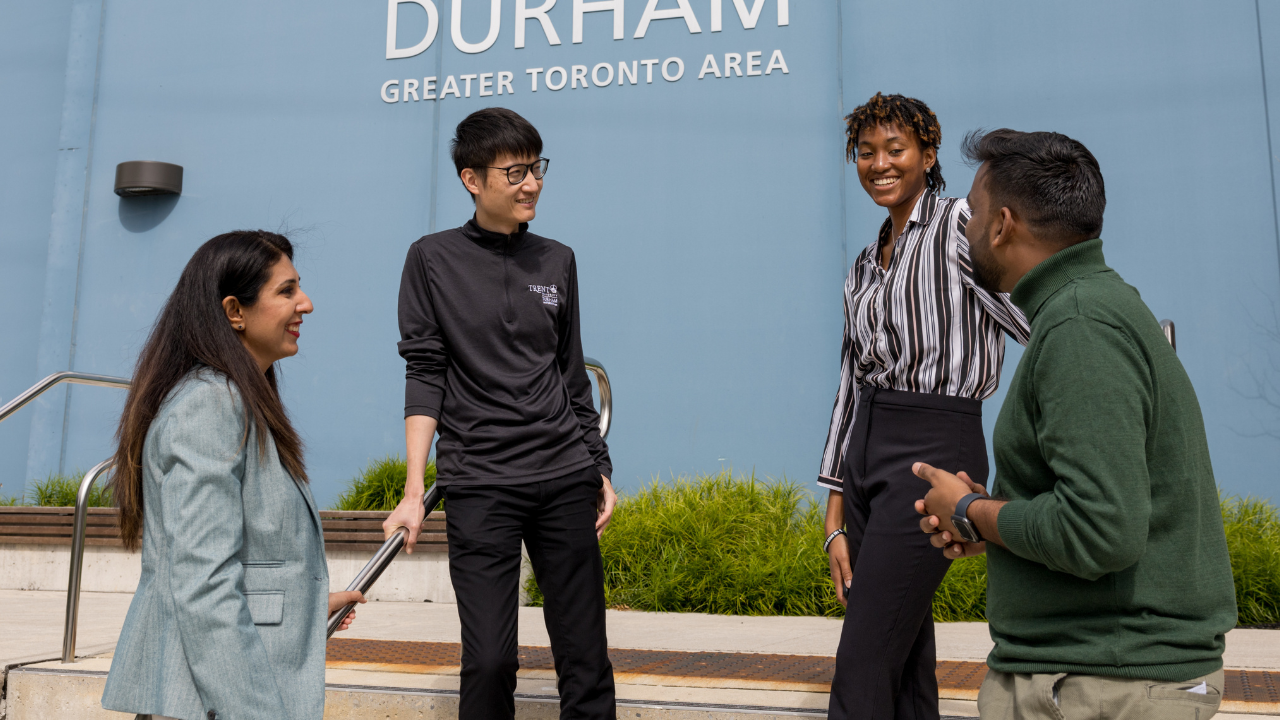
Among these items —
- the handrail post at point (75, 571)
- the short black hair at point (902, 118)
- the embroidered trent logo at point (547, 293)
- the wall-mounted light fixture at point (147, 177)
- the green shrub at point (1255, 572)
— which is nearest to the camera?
the short black hair at point (902, 118)

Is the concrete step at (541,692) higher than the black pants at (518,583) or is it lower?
lower

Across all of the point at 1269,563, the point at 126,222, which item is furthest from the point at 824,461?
the point at 126,222

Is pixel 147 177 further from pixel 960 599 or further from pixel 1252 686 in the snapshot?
pixel 1252 686

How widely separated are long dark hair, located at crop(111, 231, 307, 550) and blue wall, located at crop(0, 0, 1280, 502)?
4917mm

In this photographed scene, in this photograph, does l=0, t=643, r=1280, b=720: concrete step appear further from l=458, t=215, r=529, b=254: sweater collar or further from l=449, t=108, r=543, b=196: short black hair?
l=449, t=108, r=543, b=196: short black hair

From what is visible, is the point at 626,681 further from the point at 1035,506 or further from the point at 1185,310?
the point at 1185,310

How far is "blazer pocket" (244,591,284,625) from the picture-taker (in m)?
1.56

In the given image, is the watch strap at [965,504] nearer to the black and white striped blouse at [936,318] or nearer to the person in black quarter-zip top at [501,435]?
the black and white striped blouse at [936,318]

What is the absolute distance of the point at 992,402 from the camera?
19.7 feet

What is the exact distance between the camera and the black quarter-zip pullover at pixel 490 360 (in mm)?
2219

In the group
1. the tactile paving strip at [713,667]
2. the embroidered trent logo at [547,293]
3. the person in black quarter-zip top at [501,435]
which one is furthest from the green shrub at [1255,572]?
the embroidered trent logo at [547,293]

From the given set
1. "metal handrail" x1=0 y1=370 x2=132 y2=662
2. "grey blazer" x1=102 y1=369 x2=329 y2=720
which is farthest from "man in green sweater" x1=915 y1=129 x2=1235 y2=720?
"metal handrail" x1=0 y1=370 x2=132 y2=662

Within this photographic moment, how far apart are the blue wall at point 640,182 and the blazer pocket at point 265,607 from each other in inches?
196

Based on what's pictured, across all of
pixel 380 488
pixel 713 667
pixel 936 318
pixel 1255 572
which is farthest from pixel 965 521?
pixel 380 488
